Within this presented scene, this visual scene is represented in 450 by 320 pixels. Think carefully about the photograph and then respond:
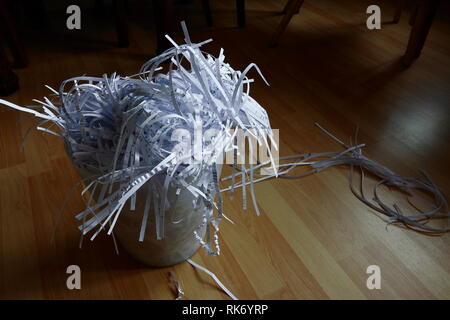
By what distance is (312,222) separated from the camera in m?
0.84

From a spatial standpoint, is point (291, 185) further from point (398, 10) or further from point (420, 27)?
point (398, 10)

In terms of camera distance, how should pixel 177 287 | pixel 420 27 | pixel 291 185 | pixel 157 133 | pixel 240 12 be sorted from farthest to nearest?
pixel 240 12
pixel 420 27
pixel 291 185
pixel 177 287
pixel 157 133

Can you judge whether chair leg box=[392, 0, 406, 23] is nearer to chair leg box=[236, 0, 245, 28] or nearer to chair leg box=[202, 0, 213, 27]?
chair leg box=[236, 0, 245, 28]

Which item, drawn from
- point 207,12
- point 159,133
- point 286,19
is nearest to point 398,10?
point 286,19

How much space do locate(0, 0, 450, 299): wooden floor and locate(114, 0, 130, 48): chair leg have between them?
5 cm

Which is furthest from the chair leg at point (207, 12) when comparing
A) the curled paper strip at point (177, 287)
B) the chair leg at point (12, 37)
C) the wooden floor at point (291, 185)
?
the curled paper strip at point (177, 287)

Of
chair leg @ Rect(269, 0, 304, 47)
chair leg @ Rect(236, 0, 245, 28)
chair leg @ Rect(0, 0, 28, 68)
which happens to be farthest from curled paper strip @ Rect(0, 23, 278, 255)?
chair leg @ Rect(236, 0, 245, 28)

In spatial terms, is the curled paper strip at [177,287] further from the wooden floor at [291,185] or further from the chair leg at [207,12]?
the chair leg at [207,12]

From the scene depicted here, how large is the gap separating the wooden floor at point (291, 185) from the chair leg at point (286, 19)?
2.4 inches

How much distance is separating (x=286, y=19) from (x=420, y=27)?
52cm

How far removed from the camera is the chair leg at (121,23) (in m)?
1.41

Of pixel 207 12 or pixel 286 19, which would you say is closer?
pixel 286 19

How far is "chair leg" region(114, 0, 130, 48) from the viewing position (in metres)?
1.41

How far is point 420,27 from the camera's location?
1315mm
